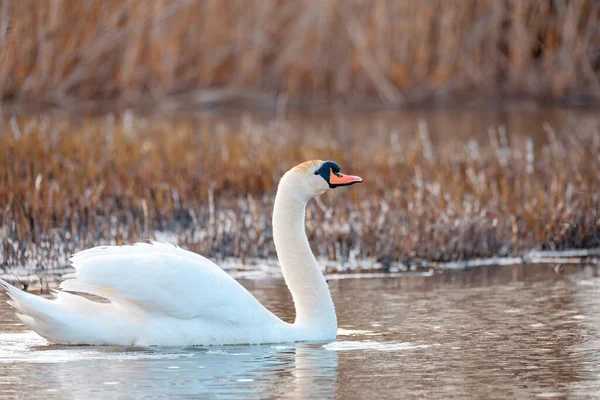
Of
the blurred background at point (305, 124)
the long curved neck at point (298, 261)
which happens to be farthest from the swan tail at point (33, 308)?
the blurred background at point (305, 124)

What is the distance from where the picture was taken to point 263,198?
481 inches

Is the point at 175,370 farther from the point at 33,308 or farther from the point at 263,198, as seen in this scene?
the point at 263,198

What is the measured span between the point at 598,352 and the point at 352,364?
118 cm

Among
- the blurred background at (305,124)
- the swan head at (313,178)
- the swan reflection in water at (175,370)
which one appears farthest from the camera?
the blurred background at (305,124)

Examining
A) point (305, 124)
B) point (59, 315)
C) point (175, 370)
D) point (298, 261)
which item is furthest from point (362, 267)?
point (305, 124)

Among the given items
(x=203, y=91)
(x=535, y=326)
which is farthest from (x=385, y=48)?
(x=535, y=326)

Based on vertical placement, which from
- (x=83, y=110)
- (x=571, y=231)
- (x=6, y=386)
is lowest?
(x=6, y=386)

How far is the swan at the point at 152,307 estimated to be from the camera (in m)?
6.52

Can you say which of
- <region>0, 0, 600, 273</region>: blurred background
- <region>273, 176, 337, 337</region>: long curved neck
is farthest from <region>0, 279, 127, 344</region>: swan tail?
<region>0, 0, 600, 273</region>: blurred background

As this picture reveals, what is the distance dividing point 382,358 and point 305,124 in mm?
14086

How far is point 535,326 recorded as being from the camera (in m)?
7.18

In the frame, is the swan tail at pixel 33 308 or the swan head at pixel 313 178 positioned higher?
the swan head at pixel 313 178

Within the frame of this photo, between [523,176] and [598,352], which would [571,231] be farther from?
[598,352]

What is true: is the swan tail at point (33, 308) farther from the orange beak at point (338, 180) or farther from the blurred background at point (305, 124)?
the blurred background at point (305, 124)
